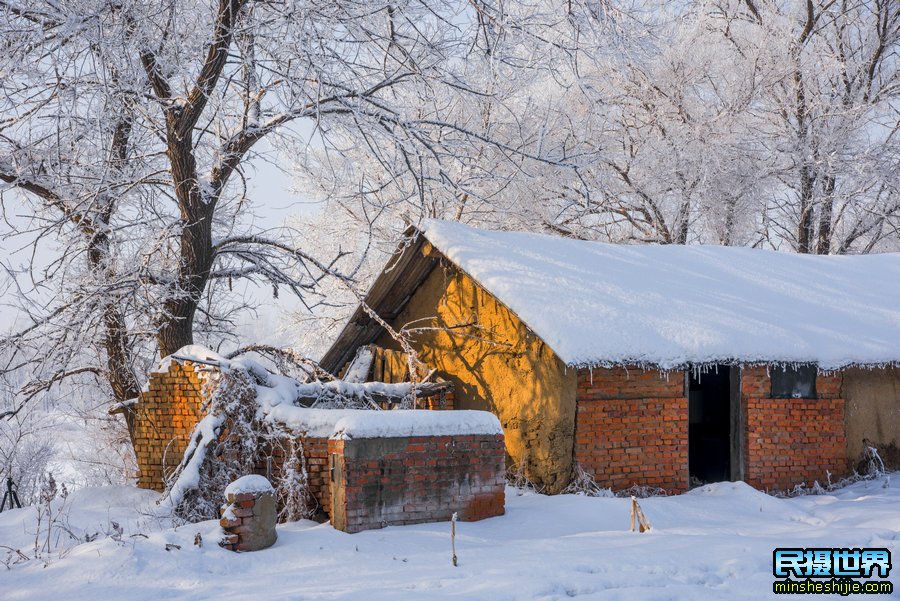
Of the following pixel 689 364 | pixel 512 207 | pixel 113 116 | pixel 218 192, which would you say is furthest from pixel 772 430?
pixel 512 207

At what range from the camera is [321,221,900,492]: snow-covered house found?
1007 cm

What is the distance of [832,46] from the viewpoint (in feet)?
77.3

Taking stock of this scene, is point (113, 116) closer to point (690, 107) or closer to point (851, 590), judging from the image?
point (851, 590)

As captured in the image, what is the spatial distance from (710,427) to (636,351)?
5448 millimetres

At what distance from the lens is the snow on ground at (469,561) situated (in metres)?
5.75

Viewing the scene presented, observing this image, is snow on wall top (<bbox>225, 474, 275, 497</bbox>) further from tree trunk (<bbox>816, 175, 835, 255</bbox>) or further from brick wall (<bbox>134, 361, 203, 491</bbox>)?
tree trunk (<bbox>816, 175, 835, 255</bbox>)

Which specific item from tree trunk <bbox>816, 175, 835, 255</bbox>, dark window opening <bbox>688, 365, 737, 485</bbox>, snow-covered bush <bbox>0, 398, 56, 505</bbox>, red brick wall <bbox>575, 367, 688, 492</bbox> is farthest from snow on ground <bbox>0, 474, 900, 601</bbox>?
tree trunk <bbox>816, 175, 835, 255</bbox>

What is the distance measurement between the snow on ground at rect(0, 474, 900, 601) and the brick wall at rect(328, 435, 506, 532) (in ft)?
0.58

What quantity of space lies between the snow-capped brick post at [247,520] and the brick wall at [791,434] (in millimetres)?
7113

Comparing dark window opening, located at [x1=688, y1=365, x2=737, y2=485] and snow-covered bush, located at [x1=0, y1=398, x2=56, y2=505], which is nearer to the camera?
dark window opening, located at [x1=688, y1=365, x2=737, y2=485]

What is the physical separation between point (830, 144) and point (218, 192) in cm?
1771

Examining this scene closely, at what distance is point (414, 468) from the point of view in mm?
7902

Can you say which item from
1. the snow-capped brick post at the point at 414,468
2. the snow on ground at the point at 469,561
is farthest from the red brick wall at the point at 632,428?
the snow-capped brick post at the point at 414,468

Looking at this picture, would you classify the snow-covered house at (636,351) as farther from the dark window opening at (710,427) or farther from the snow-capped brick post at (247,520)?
the snow-capped brick post at (247,520)
